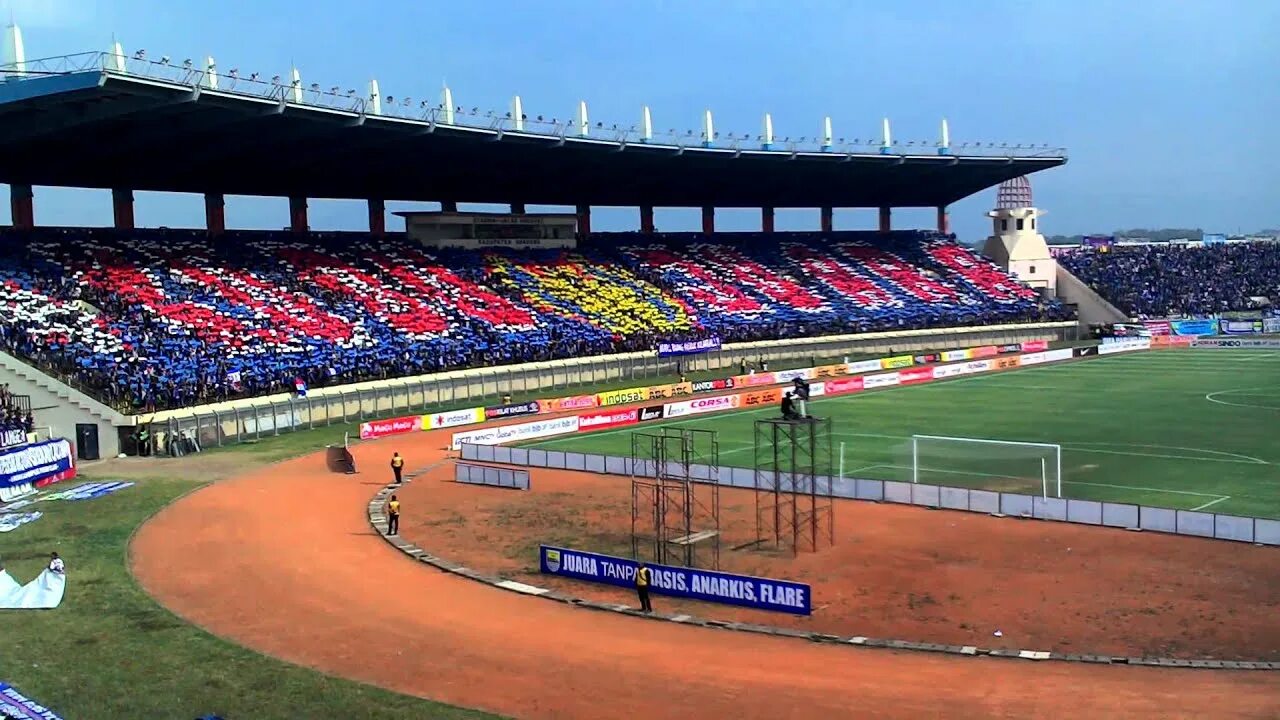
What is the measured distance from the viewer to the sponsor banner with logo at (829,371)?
75.5 m

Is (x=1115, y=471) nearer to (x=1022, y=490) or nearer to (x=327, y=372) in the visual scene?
(x=1022, y=490)

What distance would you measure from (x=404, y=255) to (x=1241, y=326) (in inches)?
2892

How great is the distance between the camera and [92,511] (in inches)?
1403

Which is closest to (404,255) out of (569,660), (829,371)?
(829,371)

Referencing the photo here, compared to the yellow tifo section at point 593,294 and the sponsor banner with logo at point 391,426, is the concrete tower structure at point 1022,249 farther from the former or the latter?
the sponsor banner with logo at point 391,426

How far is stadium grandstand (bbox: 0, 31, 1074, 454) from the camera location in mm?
51781

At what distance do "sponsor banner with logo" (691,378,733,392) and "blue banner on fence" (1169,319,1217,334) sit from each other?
172ft

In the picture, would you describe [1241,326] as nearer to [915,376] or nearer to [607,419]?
[915,376]

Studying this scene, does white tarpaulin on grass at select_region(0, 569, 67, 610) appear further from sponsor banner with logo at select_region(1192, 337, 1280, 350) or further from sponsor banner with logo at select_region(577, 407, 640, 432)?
sponsor banner with logo at select_region(1192, 337, 1280, 350)

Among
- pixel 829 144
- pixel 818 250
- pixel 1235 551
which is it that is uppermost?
pixel 829 144

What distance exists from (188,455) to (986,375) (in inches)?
2042

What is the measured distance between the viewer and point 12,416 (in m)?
44.8

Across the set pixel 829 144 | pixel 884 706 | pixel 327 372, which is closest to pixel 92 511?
pixel 327 372

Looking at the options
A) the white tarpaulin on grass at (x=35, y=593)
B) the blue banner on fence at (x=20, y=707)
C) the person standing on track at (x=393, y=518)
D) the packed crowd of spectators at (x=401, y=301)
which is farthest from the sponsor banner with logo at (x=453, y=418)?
the blue banner on fence at (x=20, y=707)
